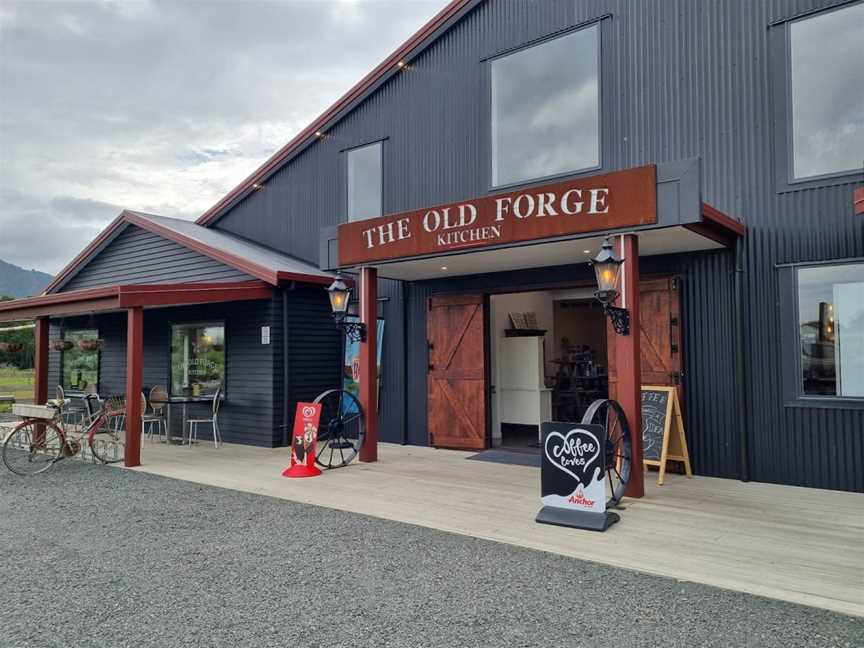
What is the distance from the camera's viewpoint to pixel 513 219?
5840mm

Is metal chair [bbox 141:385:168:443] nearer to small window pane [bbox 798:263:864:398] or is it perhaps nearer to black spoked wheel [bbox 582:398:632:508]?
black spoked wheel [bbox 582:398:632:508]

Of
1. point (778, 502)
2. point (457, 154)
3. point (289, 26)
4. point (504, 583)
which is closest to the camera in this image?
point (504, 583)

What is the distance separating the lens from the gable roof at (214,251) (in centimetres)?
850

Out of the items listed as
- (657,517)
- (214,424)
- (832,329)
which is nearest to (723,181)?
(832,329)

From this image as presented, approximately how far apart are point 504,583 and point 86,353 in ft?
37.8

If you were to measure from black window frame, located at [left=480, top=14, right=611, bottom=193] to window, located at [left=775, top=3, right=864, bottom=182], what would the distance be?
Result: 1881 mm

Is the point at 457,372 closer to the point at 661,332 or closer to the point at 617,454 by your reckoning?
the point at 661,332

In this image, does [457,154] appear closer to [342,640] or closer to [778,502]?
[778,502]

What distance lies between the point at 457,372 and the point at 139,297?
13.5ft

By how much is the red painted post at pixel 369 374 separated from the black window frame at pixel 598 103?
86.6 inches

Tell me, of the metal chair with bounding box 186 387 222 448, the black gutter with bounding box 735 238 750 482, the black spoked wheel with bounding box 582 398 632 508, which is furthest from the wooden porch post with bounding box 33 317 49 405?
the black gutter with bounding box 735 238 750 482

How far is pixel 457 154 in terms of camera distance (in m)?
8.38

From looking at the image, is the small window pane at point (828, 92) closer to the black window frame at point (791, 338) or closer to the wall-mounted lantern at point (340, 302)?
the black window frame at point (791, 338)

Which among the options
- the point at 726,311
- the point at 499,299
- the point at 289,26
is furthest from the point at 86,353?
the point at 726,311
